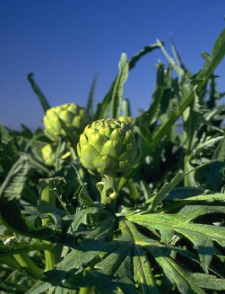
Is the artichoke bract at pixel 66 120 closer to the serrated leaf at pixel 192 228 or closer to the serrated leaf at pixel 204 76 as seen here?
the serrated leaf at pixel 204 76

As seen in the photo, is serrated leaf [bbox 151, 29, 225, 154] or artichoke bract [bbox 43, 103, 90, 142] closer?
serrated leaf [bbox 151, 29, 225, 154]

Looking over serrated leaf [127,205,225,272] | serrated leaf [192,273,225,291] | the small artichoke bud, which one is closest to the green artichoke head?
the small artichoke bud

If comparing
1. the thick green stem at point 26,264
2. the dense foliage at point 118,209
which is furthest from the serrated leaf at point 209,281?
the thick green stem at point 26,264

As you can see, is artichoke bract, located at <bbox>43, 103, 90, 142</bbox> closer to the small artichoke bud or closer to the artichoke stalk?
the small artichoke bud

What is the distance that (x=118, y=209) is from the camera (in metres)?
0.92

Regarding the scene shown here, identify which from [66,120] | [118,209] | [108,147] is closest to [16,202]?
[108,147]

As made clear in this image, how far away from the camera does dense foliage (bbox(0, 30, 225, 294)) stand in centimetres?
52

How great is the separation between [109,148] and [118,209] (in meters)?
0.28

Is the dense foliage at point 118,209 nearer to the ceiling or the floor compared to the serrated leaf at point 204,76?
nearer to the floor

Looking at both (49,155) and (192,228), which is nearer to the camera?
(192,228)

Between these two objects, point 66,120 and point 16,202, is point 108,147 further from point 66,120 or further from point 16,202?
point 66,120

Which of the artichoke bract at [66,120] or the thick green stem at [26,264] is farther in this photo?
the artichoke bract at [66,120]

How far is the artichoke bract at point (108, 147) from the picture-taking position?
0.68m

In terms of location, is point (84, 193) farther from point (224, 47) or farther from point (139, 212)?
point (224, 47)
